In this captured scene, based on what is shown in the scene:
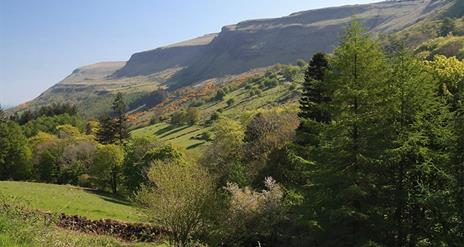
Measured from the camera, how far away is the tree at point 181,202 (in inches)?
1257

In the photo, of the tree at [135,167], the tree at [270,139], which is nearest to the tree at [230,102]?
the tree at [135,167]

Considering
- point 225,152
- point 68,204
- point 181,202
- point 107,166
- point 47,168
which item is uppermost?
point 181,202

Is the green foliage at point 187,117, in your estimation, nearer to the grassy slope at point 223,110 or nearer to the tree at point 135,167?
the grassy slope at point 223,110

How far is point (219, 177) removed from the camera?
50.1 meters

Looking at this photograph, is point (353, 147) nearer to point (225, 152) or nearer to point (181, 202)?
point (181, 202)

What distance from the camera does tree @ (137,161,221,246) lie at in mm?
31938

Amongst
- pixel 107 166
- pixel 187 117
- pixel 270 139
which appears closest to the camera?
pixel 270 139

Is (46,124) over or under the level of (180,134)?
over

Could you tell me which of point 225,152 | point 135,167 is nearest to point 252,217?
point 135,167

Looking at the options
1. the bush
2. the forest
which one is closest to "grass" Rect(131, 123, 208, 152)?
the bush

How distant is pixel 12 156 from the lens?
7962 cm

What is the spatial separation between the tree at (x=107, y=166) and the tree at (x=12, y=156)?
1706 cm

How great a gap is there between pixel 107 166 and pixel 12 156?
21.3 meters

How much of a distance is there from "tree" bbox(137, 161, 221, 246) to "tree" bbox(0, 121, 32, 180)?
180ft
